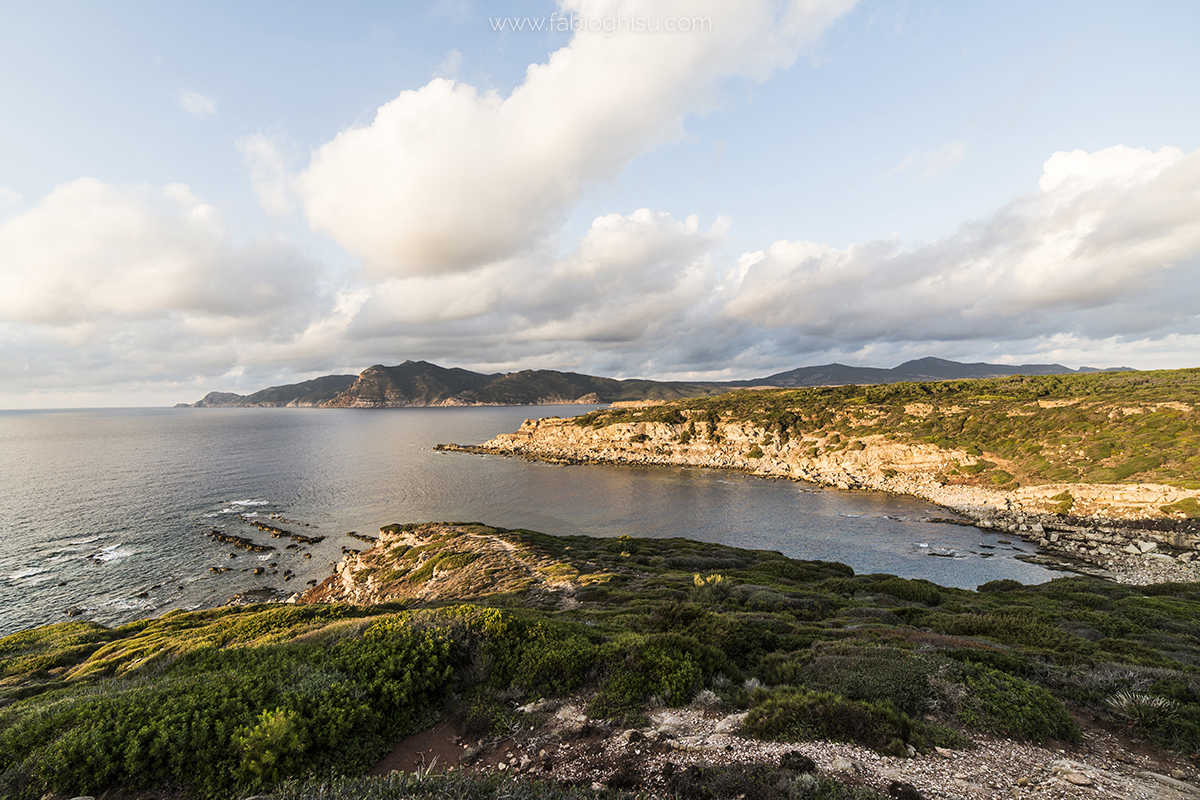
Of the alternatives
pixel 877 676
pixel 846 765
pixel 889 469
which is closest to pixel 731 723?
pixel 846 765

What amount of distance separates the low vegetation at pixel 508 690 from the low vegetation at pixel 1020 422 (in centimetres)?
5764

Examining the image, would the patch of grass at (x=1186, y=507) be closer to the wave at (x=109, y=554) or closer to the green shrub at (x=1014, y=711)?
the green shrub at (x=1014, y=711)

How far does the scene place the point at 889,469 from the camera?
7556 cm

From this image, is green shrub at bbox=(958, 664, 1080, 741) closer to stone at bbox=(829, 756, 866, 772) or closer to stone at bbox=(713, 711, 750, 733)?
stone at bbox=(829, 756, 866, 772)

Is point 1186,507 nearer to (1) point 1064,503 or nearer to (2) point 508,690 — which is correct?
(1) point 1064,503

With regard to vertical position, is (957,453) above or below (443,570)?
above

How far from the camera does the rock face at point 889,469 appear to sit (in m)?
44.8

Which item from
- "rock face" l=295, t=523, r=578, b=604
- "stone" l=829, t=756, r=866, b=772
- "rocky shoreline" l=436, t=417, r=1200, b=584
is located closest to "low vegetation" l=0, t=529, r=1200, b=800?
"stone" l=829, t=756, r=866, b=772

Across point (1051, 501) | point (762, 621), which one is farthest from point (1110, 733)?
point (1051, 501)

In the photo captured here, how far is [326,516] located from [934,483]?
9298 cm

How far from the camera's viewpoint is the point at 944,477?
68750 mm

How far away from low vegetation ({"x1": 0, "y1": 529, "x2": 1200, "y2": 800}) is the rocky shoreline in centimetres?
3624

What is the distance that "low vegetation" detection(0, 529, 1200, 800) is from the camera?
6.87 meters

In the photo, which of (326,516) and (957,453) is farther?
(957,453)
